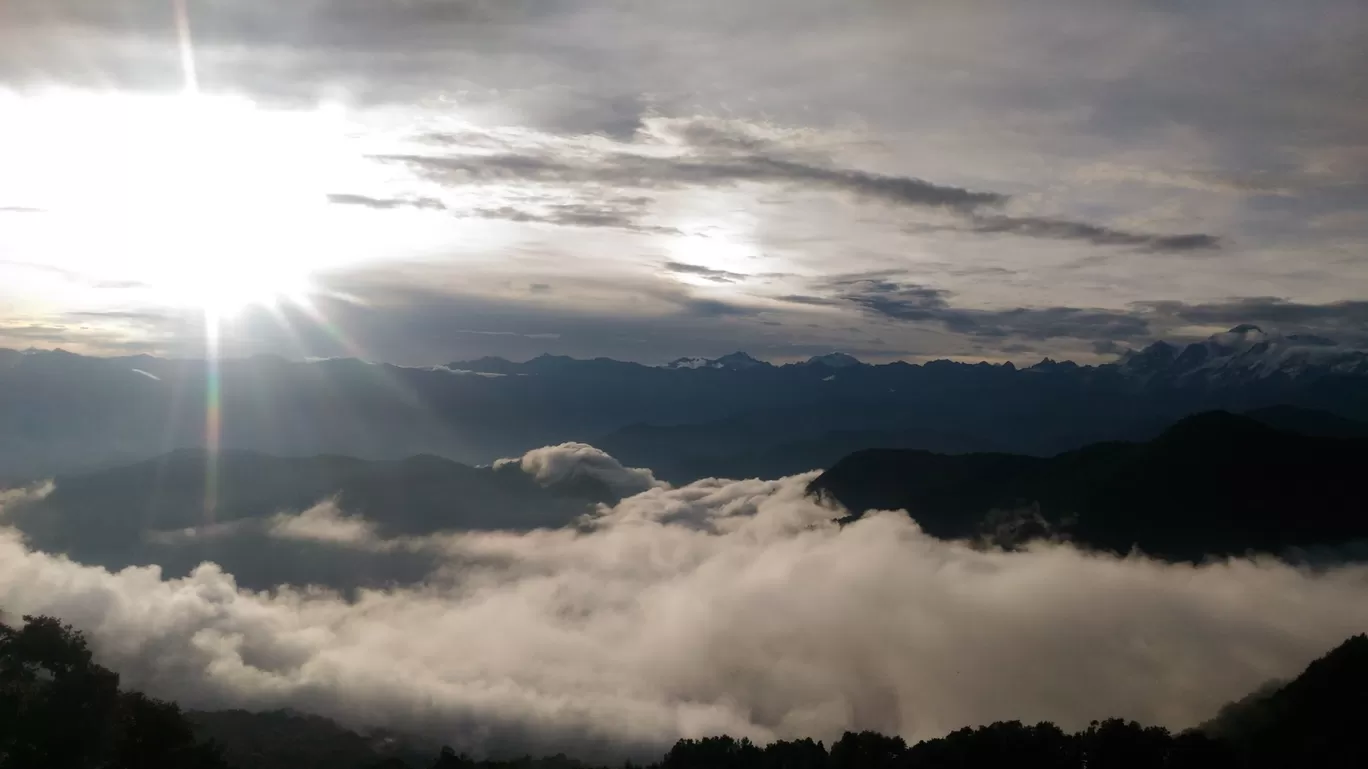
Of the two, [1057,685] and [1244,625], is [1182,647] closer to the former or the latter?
[1244,625]

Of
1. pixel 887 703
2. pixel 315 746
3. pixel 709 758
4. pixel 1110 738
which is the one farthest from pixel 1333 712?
pixel 315 746

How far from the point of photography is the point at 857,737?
71.5 meters

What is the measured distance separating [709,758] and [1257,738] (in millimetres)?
52365

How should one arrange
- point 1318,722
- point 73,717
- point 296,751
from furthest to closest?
point 296,751
point 1318,722
point 73,717

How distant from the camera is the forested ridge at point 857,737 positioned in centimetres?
4391

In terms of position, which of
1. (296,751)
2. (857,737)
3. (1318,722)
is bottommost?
(296,751)

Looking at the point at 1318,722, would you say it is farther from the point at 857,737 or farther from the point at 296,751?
the point at 296,751

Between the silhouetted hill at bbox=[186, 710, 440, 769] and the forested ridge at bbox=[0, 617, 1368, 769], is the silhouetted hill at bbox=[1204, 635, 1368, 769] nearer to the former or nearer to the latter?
the forested ridge at bbox=[0, 617, 1368, 769]

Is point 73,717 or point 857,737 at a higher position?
point 73,717

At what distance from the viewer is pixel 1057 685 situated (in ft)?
566

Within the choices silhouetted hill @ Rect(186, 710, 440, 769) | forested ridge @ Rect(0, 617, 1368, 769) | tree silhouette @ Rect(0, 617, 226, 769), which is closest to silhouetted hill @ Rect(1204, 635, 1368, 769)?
forested ridge @ Rect(0, 617, 1368, 769)

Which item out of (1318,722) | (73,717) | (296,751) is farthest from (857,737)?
(296,751)

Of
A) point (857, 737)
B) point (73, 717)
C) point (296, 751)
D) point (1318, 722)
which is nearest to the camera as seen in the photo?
point (73, 717)

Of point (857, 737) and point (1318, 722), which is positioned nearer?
point (857, 737)
